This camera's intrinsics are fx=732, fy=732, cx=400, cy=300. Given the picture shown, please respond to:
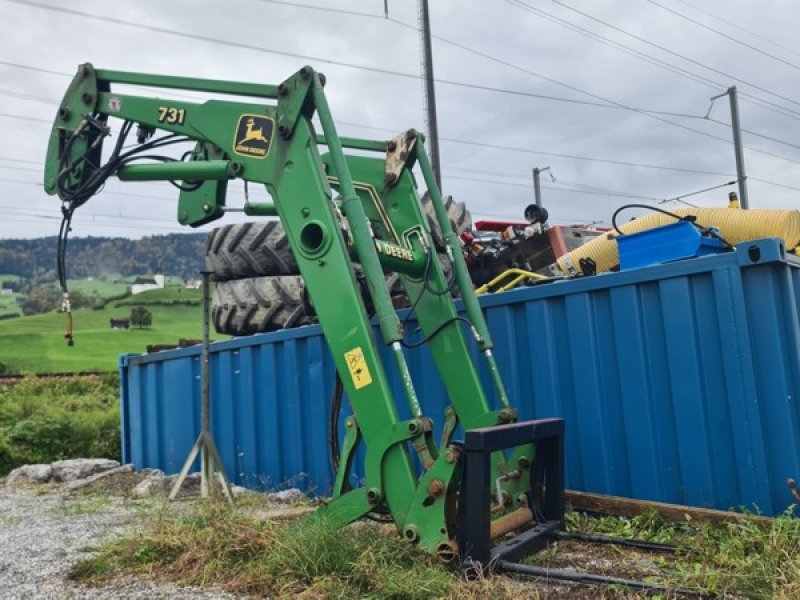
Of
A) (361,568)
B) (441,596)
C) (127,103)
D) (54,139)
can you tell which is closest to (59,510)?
(54,139)

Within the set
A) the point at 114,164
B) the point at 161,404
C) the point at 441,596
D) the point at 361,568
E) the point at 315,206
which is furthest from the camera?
the point at 161,404

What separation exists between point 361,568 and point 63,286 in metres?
3.07

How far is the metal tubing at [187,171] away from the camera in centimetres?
438

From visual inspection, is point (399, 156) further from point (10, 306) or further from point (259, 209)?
point (10, 306)

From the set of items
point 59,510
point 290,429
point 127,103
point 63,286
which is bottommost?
point 59,510

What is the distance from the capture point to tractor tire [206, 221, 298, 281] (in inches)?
298

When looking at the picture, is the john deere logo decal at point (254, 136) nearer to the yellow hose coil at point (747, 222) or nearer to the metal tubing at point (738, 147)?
the yellow hose coil at point (747, 222)

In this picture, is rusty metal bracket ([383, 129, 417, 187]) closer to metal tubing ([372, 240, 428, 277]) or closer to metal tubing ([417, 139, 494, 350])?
metal tubing ([417, 139, 494, 350])

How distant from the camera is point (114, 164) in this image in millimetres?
4730

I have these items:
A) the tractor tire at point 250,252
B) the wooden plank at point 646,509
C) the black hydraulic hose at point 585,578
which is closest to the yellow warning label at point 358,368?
the black hydraulic hose at point 585,578

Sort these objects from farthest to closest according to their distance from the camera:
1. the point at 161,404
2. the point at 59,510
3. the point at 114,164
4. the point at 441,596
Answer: the point at 161,404 < the point at 59,510 < the point at 114,164 < the point at 441,596

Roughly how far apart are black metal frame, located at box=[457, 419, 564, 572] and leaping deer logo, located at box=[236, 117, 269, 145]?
2120 mm

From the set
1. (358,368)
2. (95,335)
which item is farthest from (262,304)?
(95,335)

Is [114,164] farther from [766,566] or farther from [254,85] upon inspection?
[766,566]
